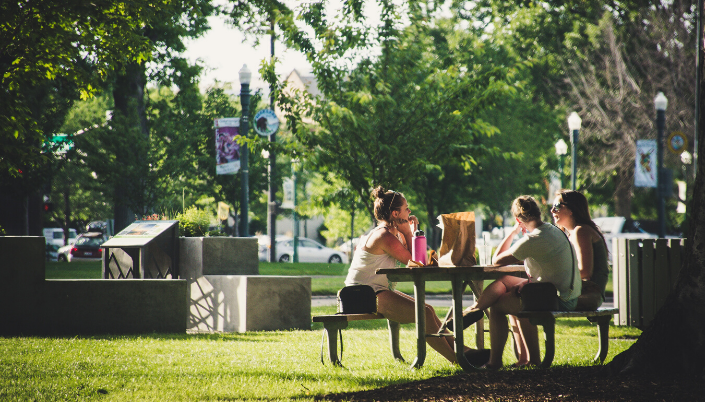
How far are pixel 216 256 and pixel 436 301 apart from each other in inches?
299

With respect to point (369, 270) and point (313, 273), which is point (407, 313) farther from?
point (313, 273)

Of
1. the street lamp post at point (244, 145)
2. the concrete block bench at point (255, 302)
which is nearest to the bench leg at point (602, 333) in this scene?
the concrete block bench at point (255, 302)

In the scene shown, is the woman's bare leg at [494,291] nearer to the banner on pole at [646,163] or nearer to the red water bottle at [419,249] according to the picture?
the red water bottle at [419,249]

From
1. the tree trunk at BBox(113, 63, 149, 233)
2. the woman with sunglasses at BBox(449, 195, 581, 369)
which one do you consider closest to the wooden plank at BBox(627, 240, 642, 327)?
the woman with sunglasses at BBox(449, 195, 581, 369)

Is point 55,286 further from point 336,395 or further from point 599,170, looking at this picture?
point 599,170

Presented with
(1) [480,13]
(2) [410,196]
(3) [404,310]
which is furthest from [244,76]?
(1) [480,13]

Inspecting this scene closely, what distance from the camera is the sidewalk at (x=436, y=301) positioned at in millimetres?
15628

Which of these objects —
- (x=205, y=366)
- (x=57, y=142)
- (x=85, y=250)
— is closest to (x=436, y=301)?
(x=205, y=366)

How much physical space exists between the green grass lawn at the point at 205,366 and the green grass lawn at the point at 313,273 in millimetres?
8897

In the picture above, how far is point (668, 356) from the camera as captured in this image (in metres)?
4.89

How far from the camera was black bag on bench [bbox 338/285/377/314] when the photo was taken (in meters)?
6.32

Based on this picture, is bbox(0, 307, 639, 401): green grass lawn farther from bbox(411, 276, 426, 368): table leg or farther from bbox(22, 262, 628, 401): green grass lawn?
bbox(411, 276, 426, 368): table leg

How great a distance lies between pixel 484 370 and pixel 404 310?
917 mm

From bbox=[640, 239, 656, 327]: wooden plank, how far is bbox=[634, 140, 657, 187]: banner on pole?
446 inches
